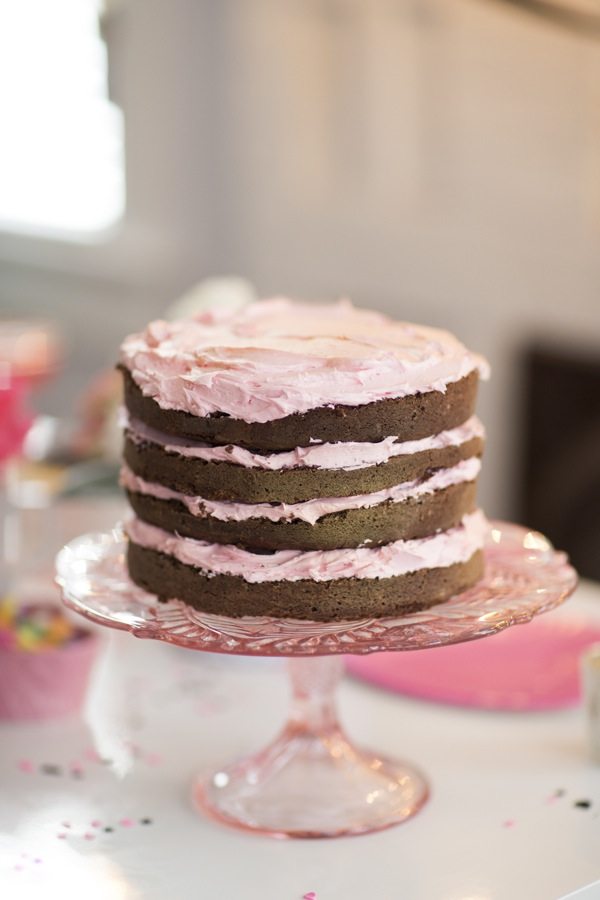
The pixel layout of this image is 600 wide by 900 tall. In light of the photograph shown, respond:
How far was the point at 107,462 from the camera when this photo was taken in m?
2.09

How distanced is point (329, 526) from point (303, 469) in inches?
2.1

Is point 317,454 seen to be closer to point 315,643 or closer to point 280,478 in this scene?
point 280,478

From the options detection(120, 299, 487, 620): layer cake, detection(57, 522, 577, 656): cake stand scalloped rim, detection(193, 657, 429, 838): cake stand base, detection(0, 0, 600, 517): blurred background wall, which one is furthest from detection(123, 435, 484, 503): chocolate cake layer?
detection(0, 0, 600, 517): blurred background wall

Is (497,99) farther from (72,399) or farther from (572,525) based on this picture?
(72,399)

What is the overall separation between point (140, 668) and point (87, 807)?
0.34 meters

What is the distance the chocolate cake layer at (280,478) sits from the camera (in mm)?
1083

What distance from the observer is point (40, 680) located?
1418 mm

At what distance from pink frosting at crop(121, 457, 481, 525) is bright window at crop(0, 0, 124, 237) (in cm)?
327

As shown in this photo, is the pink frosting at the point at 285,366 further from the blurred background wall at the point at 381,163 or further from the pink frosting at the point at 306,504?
the blurred background wall at the point at 381,163

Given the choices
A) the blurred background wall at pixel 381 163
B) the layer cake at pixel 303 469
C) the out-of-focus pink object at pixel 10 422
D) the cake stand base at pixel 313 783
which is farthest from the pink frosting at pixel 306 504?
the blurred background wall at pixel 381 163

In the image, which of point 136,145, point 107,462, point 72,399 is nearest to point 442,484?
point 107,462

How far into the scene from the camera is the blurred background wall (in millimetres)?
3184

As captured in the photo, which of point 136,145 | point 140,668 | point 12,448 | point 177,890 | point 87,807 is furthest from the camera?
point 136,145

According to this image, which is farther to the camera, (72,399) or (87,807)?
(72,399)
